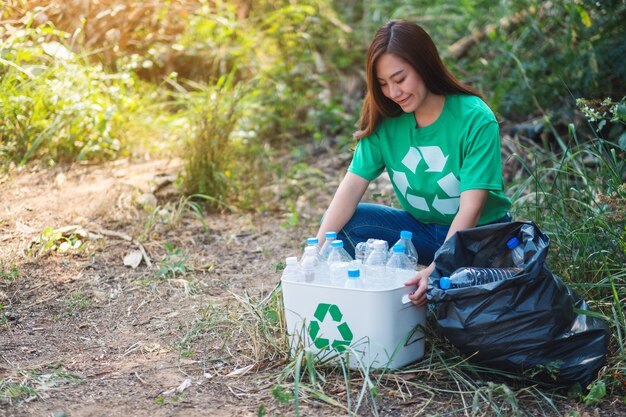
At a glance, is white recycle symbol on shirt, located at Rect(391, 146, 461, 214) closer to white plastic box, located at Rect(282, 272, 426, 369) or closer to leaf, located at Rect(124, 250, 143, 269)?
white plastic box, located at Rect(282, 272, 426, 369)

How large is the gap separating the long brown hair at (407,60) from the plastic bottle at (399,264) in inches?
24.0

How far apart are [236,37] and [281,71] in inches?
35.3

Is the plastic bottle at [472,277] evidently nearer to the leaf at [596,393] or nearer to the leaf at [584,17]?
the leaf at [596,393]

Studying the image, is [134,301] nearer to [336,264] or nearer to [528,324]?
[336,264]

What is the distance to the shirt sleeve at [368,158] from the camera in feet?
10.5

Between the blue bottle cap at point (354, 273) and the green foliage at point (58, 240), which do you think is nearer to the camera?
the blue bottle cap at point (354, 273)

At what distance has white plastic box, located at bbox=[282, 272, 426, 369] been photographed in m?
2.66

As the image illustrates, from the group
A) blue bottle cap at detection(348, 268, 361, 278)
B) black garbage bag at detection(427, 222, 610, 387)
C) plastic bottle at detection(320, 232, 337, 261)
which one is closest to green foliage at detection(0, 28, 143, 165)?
plastic bottle at detection(320, 232, 337, 261)

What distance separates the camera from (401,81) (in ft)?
9.73

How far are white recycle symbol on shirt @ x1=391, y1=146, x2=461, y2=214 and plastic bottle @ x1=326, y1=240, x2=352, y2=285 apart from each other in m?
0.45

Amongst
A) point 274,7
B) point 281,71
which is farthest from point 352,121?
point 274,7

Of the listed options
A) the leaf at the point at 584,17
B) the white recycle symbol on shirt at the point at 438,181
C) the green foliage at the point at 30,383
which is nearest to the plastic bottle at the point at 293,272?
the white recycle symbol on shirt at the point at 438,181

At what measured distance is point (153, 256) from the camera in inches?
168

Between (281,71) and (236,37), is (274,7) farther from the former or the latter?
(281,71)
